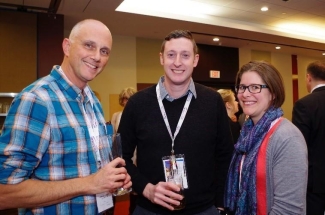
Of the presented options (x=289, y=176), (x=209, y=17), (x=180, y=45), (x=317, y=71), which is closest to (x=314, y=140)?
(x=317, y=71)

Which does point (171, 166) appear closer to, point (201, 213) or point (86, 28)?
point (201, 213)

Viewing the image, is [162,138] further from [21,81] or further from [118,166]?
[21,81]

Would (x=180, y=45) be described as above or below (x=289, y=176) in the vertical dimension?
above

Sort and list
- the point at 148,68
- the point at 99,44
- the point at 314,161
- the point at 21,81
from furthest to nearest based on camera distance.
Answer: the point at 148,68, the point at 21,81, the point at 314,161, the point at 99,44

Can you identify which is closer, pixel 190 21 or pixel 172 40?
pixel 172 40

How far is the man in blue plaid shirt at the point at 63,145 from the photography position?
112 cm

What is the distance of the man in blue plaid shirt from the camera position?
44.1 inches

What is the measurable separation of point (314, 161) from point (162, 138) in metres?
1.84

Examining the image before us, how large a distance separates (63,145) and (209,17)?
5383mm

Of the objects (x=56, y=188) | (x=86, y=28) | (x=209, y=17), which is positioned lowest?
(x=56, y=188)

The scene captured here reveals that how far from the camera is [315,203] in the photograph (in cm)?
266

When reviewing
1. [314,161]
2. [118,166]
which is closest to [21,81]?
[118,166]

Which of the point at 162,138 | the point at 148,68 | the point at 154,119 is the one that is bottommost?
the point at 162,138

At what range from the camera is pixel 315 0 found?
5.50 metres
